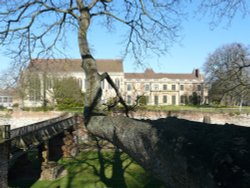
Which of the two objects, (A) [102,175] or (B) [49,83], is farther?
(B) [49,83]

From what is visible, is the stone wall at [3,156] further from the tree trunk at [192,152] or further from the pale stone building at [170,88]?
the pale stone building at [170,88]

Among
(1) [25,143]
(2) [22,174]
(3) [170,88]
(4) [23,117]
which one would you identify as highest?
(3) [170,88]

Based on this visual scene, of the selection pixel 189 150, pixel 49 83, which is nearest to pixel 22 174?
pixel 189 150

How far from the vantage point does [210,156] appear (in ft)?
5.66

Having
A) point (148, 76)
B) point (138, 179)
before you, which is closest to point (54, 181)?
point (138, 179)

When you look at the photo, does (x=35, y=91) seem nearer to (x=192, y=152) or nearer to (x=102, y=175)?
(x=102, y=175)

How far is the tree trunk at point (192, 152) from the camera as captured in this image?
158 cm

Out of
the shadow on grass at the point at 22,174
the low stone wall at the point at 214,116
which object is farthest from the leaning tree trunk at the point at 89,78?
the low stone wall at the point at 214,116

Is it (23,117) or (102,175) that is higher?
(23,117)

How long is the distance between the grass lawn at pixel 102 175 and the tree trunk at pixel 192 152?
33.9ft

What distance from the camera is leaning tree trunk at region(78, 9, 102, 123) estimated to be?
400 cm

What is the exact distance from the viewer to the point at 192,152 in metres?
1.88

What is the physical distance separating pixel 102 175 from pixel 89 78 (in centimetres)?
1130

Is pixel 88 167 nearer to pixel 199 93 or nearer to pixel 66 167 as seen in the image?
pixel 66 167
